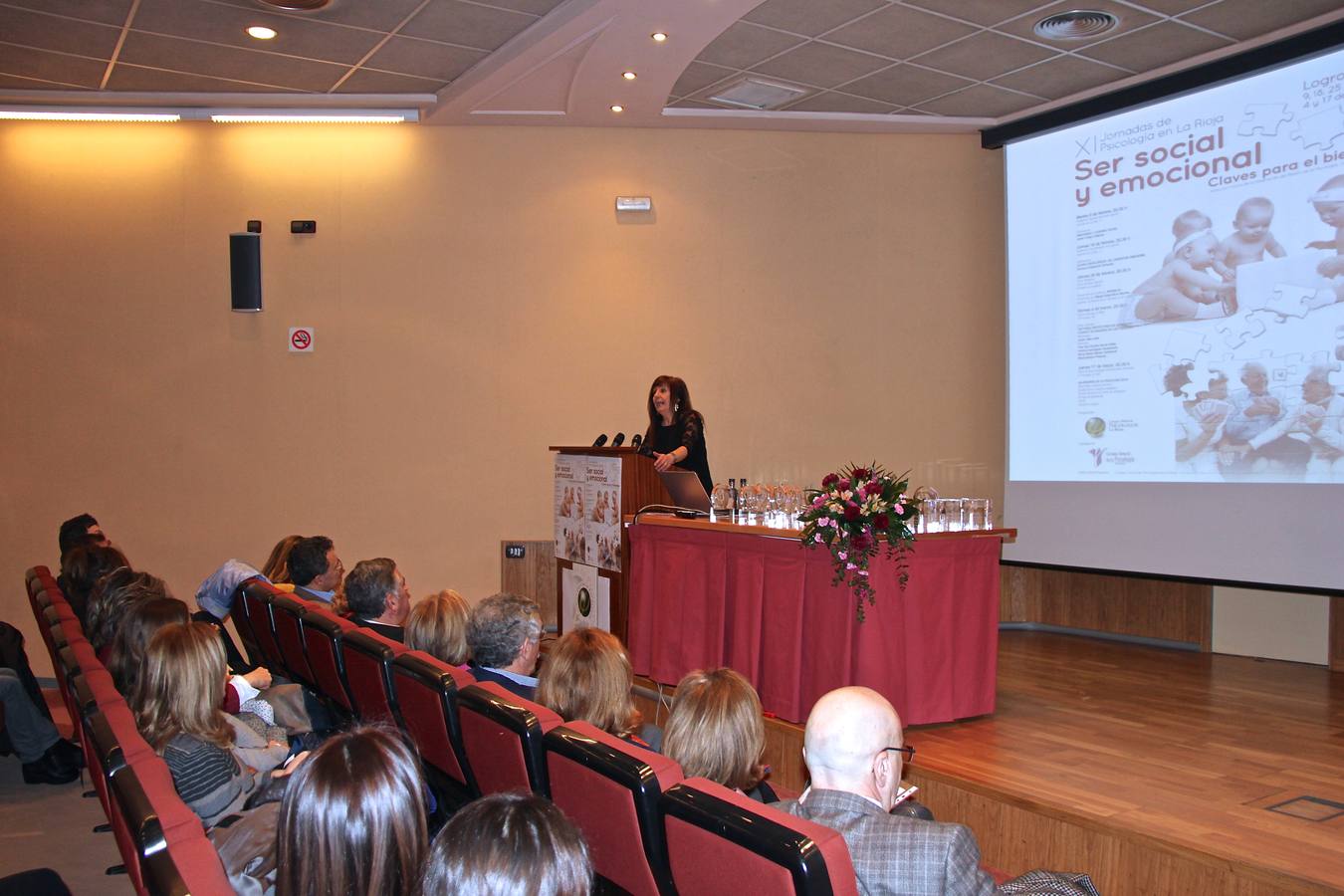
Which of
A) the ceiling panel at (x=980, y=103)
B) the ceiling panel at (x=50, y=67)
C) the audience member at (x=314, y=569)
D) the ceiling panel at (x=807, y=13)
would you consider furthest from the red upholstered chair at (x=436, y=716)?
the ceiling panel at (x=980, y=103)

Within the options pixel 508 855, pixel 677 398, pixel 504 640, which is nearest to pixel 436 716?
pixel 504 640

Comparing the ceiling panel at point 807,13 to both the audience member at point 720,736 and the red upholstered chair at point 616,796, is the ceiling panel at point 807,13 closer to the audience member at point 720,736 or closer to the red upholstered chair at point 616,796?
the audience member at point 720,736

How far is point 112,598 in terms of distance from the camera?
3957mm

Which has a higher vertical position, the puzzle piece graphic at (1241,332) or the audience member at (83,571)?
the puzzle piece graphic at (1241,332)

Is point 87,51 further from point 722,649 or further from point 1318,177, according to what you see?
point 1318,177

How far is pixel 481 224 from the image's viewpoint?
764cm

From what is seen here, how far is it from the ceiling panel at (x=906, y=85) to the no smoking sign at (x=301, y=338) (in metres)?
4.06

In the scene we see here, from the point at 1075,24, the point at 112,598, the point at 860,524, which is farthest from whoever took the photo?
the point at 1075,24

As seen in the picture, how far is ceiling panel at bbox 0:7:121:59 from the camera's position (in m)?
5.81

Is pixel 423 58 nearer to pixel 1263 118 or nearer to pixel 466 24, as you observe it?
pixel 466 24

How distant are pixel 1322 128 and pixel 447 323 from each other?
18.1 feet

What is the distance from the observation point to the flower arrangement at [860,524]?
13.8ft

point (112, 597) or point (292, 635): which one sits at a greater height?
point (112, 597)

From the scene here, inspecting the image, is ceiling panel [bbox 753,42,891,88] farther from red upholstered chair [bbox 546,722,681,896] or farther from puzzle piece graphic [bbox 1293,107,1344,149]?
red upholstered chair [bbox 546,722,681,896]
